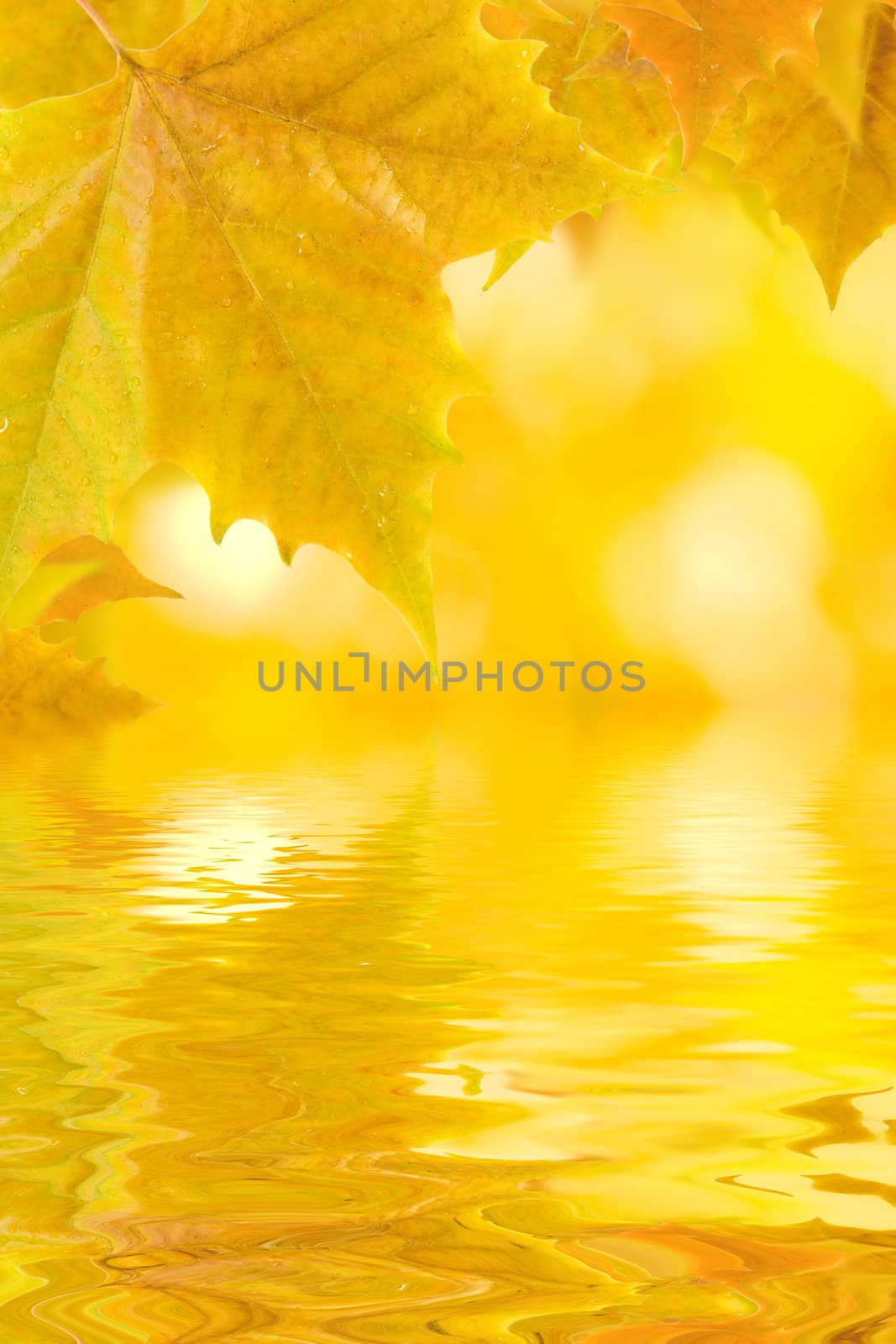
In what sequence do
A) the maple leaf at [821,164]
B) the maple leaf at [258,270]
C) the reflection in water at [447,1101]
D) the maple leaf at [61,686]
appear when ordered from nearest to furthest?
1. the reflection in water at [447,1101]
2. the maple leaf at [258,270]
3. the maple leaf at [821,164]
4. the maple leaf at [61,686]

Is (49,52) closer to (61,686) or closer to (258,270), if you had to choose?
(258,270)

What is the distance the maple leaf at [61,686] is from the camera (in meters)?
0.83

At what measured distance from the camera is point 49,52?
0.32 metres

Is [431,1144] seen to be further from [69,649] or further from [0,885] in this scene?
[69,649]

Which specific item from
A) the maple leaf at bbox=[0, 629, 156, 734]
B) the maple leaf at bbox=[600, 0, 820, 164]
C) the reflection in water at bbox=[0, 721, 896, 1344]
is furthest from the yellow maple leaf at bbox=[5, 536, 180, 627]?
the maple leaf at bbox=[0, 629, 156, 734]

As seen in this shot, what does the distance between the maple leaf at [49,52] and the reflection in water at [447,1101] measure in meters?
0.19

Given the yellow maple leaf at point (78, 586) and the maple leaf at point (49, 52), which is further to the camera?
the yellow maple leaf at point (78, 586)

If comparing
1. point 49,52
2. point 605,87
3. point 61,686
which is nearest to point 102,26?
point 49,52

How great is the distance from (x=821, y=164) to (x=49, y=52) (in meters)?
0.21

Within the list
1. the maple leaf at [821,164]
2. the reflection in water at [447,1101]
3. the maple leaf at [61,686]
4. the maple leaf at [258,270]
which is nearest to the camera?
the reflection in water at [447,1101]

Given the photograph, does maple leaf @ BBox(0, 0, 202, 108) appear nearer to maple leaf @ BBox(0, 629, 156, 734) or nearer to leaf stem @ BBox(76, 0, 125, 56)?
leaf stem @ BBox(76, 0, 125, 56)

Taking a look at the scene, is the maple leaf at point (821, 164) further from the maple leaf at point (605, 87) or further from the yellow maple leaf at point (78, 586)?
the yellow maple leaf at point (78, 586)

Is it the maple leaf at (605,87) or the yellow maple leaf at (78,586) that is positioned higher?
the maple leaf at (605,87)

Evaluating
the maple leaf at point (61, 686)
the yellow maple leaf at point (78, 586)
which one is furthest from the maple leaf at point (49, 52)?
the maple leaf at point (61, 686)
